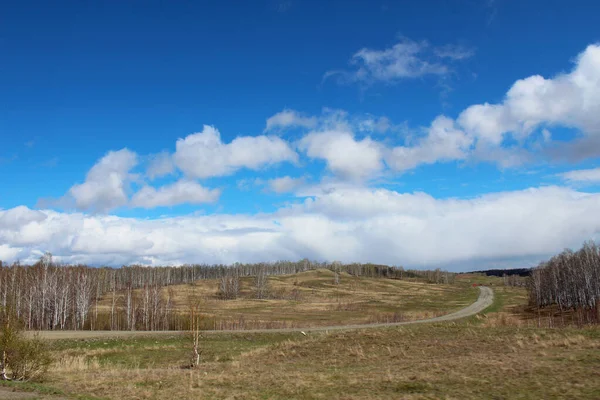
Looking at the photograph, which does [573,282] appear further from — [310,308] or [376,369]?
[376,369]

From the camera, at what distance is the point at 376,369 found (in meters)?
28.3

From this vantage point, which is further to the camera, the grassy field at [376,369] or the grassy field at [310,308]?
the grassy field at [310,308]

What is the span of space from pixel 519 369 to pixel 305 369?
45.8 feet

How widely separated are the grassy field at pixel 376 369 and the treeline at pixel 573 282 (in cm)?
6784

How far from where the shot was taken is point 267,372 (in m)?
29.4

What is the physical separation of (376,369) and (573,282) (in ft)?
325

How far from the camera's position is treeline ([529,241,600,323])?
98.8 m

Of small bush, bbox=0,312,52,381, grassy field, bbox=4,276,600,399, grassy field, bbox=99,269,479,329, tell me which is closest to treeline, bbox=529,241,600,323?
grassy field, bbox=99,269,479,329

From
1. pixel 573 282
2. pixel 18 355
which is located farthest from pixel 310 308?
pixel 18 355

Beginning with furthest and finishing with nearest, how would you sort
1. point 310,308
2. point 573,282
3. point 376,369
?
A: point 310,308
point 573,282
point 376,369

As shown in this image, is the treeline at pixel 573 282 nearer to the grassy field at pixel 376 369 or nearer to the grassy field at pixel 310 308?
the grassy field at pixel 310 308

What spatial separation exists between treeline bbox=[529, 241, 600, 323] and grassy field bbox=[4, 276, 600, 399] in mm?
67838

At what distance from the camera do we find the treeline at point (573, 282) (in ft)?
324

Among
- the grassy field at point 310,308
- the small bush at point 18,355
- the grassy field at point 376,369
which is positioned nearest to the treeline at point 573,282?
the grassy field at point 310,308
